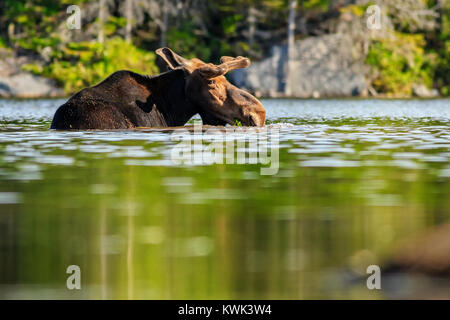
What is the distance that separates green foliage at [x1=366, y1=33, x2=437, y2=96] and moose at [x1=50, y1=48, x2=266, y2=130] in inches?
1262

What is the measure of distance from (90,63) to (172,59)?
28.2m

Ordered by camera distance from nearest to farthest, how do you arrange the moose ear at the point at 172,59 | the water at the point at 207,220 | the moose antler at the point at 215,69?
the water at the point at 207,220
the moose antler at the point at 215,69
the moose ear at the point at 172,59

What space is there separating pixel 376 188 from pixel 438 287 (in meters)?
3.80

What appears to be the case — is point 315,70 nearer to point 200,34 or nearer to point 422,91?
point 422,91

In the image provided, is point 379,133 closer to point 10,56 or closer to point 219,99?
point 219,99

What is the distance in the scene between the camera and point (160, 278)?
17.1 ft

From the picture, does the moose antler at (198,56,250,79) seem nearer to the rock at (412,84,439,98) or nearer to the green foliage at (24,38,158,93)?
the green foliage at (24,38,158,93)

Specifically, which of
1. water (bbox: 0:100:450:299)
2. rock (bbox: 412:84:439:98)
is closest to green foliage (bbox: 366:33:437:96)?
rock (bbox: 412:84:439:98)

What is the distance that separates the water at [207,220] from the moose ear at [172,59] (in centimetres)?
473

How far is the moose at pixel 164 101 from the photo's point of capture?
15469 millimetres

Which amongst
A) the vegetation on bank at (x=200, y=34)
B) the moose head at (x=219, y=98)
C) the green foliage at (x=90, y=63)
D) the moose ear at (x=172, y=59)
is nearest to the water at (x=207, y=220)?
the moose head at (x=219, y=98)

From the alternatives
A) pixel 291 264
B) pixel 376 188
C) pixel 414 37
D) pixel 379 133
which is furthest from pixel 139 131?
pixel 414 37

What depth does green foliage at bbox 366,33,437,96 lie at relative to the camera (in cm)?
4788

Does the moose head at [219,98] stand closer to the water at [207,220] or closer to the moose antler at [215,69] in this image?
the moose antler at [215,69]
